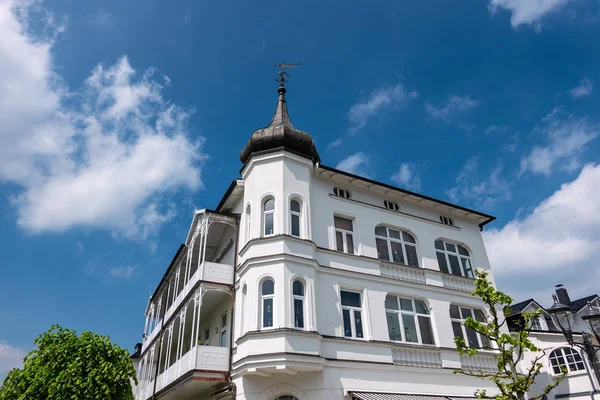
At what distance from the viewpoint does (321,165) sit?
1888cm

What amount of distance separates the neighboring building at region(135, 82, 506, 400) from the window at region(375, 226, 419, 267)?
6 cm

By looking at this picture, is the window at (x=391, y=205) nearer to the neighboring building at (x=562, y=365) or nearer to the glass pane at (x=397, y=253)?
the glass pane at (x=397, y=253)

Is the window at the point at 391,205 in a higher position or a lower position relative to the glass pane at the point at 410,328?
higher

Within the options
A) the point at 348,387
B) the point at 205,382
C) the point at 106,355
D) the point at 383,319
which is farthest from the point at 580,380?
the point at 106,355

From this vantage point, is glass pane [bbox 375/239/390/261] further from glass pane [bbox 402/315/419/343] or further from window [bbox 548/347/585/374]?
window [bbox 548/347/585/374]

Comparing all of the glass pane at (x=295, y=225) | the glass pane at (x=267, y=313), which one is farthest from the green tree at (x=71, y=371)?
the glass pane at (x=295, y=225)

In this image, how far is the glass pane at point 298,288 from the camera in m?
15.4

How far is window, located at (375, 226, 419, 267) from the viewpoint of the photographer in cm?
1914

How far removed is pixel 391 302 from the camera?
17797 mm

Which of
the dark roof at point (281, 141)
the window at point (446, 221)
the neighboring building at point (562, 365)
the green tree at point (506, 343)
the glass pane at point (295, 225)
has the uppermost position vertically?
the dark roof at point (281, 141)

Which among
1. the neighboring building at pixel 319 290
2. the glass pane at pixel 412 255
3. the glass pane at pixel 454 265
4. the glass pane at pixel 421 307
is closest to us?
the neighboring building at pixel 319 290

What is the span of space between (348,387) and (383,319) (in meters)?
3.18

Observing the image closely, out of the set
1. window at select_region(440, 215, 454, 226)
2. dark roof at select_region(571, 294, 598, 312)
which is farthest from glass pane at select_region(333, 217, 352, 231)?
dark roof at select_region(571, 294, 598, 312)

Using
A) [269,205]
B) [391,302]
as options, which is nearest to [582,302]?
[391,302]
